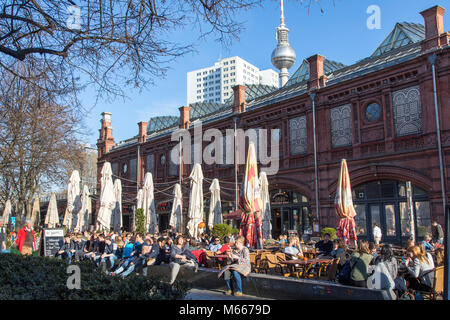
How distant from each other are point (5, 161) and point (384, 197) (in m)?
17.6

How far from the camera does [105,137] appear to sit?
43594 mm

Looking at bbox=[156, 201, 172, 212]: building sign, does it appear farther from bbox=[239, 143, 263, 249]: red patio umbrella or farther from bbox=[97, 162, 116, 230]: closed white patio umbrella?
bbox=[239, 143, 263, 249]: red patio umbrella

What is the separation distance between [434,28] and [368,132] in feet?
19.3

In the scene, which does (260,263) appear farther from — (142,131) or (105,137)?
(105,137)

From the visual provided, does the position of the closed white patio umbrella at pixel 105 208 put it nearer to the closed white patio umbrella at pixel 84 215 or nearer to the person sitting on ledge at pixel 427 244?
the closed white patio umbrella at pixel 84 215

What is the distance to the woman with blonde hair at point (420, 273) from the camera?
700 cm

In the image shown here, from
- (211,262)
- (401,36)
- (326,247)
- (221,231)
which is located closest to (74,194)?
(221,231)

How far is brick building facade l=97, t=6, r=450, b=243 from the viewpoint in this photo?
18312mm

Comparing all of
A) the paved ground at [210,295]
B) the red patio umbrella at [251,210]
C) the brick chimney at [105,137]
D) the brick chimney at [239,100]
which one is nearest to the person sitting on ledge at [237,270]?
the paved ground at [210,295]

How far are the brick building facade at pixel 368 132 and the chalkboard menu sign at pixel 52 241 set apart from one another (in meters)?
13.9

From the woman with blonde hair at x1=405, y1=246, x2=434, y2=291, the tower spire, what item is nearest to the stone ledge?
the woman with blonde hair at x1=405, y1=246, x2=434, y2=291

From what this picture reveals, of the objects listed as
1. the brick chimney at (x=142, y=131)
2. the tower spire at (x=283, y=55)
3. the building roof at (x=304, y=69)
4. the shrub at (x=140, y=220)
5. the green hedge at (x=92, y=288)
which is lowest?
the green hedge at (x=92, y=288)
